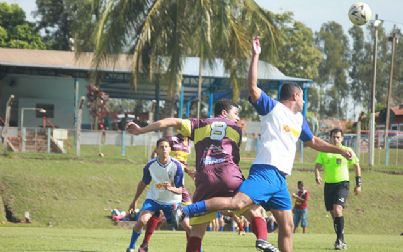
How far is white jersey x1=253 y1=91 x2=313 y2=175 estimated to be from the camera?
8.84 meters

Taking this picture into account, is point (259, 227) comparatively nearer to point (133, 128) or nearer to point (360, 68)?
point (133, 128)

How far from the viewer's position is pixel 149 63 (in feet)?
102

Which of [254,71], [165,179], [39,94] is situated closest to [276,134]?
[254,71]

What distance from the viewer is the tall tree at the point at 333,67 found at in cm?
9519

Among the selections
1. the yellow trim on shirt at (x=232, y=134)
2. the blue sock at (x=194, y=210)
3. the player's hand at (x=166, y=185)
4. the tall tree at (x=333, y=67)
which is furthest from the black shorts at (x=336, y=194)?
the tall tree at (x=333, y=67)

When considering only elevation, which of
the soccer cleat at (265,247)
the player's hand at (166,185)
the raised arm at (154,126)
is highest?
the raised arm at (154,126)

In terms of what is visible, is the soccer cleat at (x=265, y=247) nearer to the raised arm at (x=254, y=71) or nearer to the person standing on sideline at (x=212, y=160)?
the person standing on sideline at (x=212, y=160)

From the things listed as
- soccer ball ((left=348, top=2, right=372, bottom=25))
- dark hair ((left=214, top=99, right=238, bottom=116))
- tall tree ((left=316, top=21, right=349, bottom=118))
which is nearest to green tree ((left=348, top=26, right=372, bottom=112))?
tall tree ((left=316, top=21, right=349, bottom=118))

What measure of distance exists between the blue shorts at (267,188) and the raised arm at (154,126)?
119 cm

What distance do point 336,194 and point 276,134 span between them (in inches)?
263

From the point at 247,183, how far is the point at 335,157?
7.20m

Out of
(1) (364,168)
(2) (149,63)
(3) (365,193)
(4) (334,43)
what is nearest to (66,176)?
(2) (149,63)

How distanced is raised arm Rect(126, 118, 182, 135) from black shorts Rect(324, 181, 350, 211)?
6.37m

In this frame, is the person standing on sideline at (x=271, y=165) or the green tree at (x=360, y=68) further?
the green tree at (x=360, y=68)
